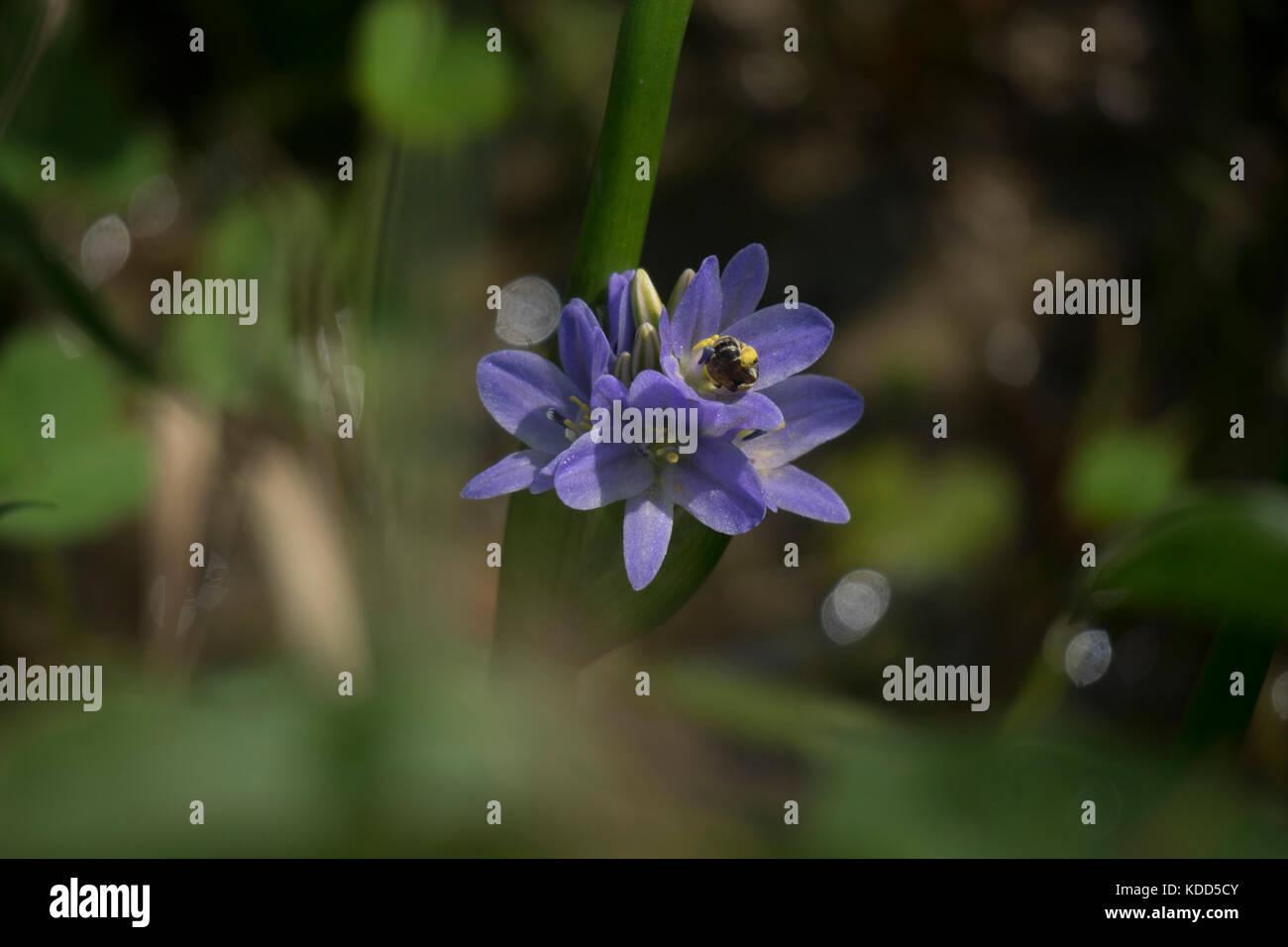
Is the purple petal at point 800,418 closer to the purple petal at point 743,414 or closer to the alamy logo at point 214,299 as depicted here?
the purple petal at point 743,414

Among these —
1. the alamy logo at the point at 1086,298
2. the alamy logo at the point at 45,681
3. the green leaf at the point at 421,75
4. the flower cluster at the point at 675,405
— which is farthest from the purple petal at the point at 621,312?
the alamy logo at the point at 1086,298

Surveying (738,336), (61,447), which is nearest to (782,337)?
(738,336)

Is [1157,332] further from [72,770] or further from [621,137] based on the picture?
[72,770]

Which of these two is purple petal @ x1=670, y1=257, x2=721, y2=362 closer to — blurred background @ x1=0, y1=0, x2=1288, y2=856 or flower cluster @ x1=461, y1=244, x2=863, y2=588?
flower cluster @ x1=461, y1=244, x2=863, y2=588

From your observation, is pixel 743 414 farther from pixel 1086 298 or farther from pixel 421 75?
pixel 1086 298

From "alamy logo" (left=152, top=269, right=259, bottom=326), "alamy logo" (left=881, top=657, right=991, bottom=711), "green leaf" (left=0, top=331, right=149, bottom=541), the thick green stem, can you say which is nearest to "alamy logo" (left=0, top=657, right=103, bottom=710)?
"green leaf" (left=0, top=331, right=149, bottom=541)
